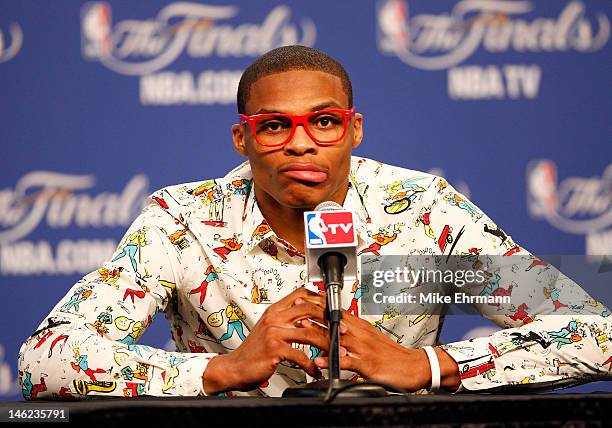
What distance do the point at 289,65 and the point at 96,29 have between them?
1512 mm

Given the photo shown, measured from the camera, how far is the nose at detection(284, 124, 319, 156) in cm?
230

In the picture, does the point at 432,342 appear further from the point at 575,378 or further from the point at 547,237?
the point at 547,237

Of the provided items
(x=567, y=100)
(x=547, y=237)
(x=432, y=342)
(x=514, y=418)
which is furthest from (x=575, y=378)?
(x=567, y=100)

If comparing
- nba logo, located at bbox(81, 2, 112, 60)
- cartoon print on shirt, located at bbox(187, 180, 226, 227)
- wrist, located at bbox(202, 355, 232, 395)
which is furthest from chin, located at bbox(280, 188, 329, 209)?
nba logo, located at bbox(81, 2, 112, 60)

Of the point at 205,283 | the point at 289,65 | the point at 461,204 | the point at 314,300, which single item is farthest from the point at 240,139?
the point at 314,300

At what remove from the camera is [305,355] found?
1.92 meters

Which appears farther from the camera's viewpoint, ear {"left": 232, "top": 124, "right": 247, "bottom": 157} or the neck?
ear {"left": 232, "top": 124, "right": 247, "bottom": 157}

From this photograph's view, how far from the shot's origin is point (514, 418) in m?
1.36

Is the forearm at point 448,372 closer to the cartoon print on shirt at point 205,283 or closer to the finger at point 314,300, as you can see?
the finger at point 314,300

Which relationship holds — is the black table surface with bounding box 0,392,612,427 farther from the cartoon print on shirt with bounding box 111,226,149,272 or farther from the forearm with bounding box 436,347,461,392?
the cartoon print on shirt with bounding box 111,226,149,272

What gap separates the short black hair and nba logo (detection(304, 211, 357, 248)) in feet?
2.89

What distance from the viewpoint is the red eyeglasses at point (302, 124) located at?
2322 millimetres

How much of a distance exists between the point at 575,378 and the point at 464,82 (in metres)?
1.83

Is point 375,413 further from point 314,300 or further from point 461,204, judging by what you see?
point 461,204
